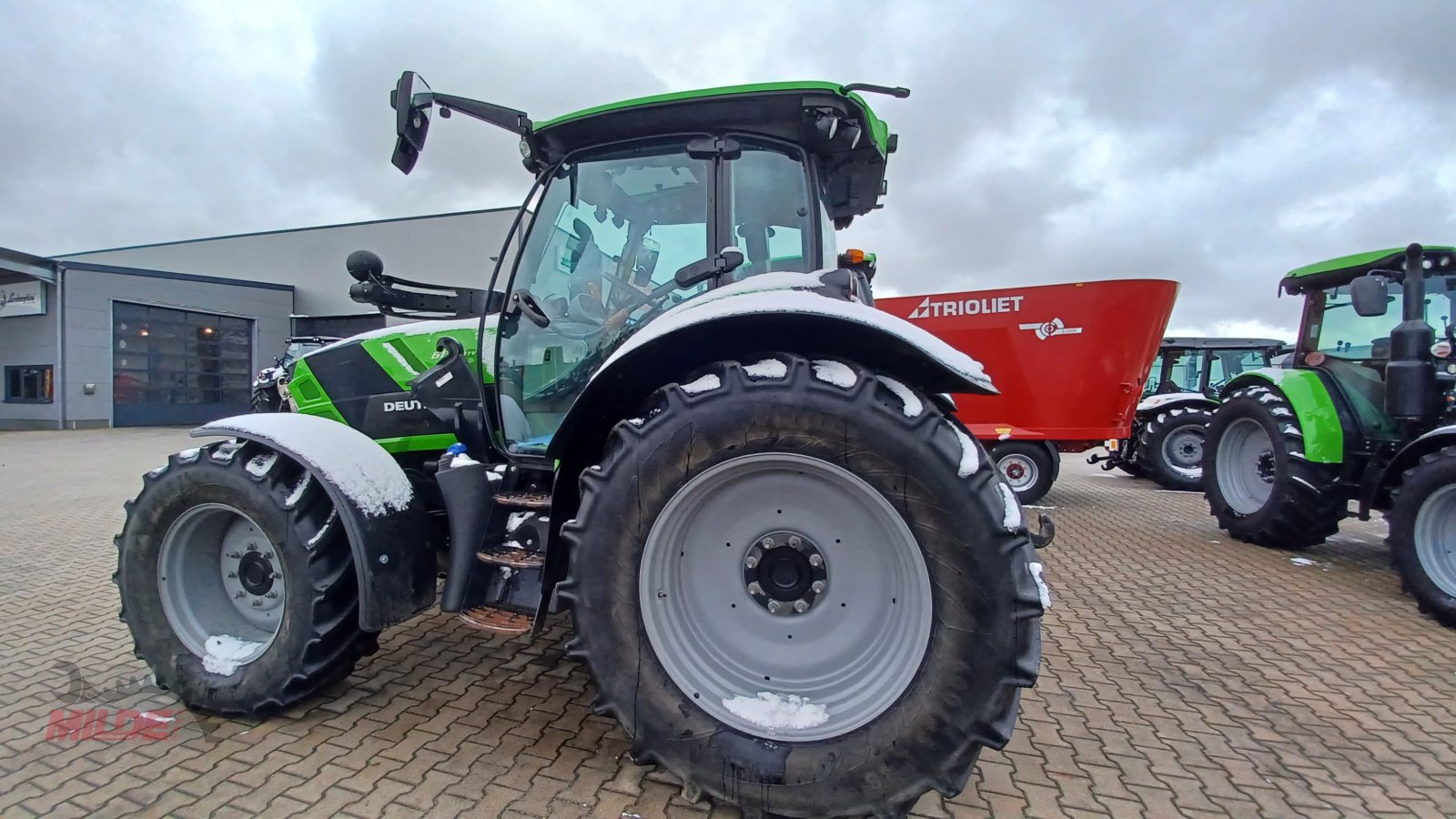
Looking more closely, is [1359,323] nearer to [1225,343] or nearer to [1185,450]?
[1185,450]

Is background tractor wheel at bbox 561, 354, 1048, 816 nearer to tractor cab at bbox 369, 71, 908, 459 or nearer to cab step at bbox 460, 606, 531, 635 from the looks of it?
cab step at bbox 460, 606, 531, 635

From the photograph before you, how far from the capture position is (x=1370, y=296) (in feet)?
15.8

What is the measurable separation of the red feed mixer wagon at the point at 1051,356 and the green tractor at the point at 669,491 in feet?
15.8

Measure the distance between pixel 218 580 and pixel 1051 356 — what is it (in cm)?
730

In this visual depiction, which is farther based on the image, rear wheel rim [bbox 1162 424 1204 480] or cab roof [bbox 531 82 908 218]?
rear wheel rim [bbox 1162 424 1204 480]

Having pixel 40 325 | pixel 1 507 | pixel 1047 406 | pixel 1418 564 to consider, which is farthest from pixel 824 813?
pixel 40 325

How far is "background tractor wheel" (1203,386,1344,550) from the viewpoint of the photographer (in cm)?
556

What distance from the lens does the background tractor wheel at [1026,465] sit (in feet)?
26.2

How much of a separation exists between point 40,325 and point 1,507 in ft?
51.9

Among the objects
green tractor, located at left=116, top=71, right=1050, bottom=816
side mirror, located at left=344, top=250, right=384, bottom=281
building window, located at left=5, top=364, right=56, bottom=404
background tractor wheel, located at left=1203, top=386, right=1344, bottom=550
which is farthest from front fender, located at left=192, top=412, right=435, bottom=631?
building window, located at left=5, top=364, right=56, bottom=404

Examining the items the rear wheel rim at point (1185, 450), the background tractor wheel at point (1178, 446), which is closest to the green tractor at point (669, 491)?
the background tractor wheel at point (1178, 446)

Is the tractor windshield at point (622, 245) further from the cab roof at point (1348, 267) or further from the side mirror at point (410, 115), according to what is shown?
the cab roof at point (1348, 267)

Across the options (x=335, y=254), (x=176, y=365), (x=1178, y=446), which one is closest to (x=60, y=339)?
(x=176, y=365)

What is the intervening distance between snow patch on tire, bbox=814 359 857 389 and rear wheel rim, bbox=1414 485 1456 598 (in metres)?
4.46
